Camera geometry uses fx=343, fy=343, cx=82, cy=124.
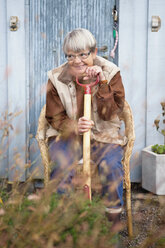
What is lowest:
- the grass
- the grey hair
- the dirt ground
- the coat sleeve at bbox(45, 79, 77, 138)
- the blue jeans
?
the dirt ground

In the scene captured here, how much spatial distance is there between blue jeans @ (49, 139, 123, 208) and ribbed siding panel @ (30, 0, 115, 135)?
1.37m

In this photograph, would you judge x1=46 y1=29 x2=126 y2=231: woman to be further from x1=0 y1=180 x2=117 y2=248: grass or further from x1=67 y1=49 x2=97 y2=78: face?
x1=0 y1=180 x2=117 y2=248: grass

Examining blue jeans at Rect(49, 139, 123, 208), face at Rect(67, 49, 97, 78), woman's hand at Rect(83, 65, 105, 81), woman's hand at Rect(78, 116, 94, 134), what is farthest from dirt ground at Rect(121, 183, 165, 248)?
face at Rect(67, 49, 97, 78)

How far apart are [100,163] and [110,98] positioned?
51cm

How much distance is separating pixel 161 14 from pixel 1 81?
1958 millimetres

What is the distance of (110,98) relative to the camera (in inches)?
105

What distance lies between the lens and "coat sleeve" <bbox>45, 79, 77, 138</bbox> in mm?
2787

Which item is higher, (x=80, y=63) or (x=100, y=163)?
(x=80, y=63)

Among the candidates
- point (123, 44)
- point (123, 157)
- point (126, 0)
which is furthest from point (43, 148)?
point (126, 0)

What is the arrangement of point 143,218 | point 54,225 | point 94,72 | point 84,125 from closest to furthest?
point 54,225 → point 84,125 → point 94,72 → point 143,218

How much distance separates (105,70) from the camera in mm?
2855

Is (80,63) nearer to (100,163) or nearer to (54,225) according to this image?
(100,163)

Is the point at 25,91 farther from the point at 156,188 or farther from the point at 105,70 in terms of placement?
the point at 156,188

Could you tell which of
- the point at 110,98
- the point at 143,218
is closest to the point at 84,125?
the point at 110,98
